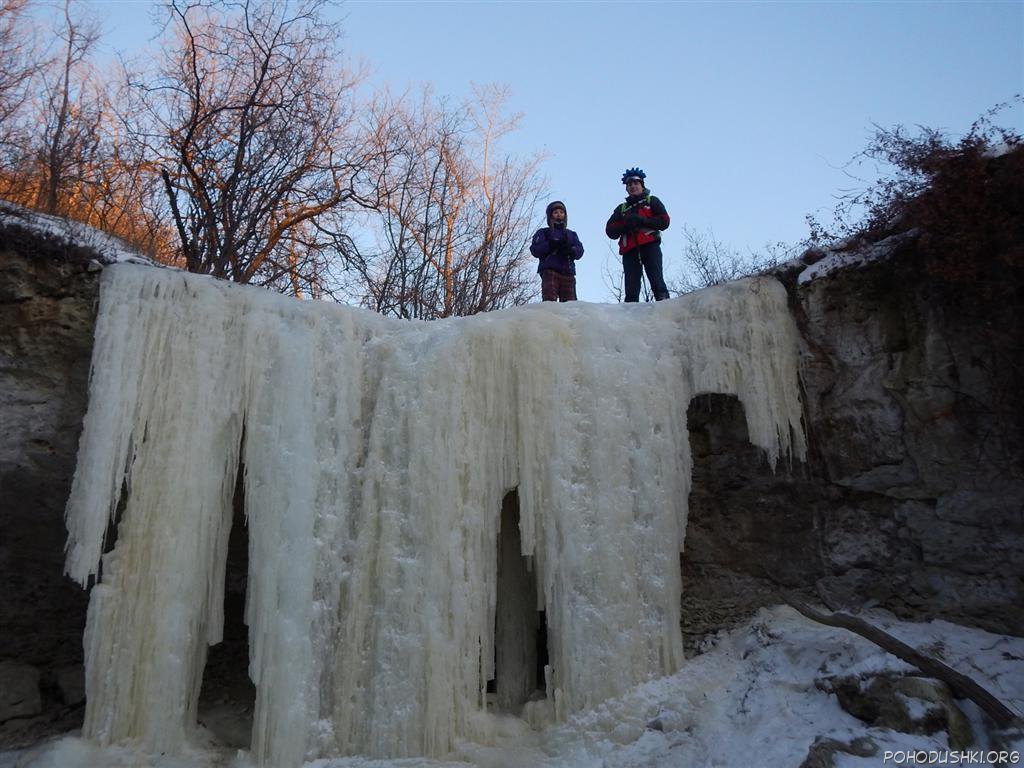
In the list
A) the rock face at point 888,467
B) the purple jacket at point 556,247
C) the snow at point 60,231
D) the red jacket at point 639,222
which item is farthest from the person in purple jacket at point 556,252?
the snow at point 60,231

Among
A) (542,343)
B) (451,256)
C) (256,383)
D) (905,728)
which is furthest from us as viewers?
(451,256)

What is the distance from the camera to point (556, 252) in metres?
8.43

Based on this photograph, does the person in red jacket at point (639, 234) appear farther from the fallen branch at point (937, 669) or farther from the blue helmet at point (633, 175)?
the fallen branch at point (937, 669)

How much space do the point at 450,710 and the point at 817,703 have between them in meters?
2.66

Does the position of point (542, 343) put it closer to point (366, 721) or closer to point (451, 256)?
point (366, 721)

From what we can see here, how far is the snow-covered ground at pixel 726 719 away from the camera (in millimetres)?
4941

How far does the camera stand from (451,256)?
50.0 feet

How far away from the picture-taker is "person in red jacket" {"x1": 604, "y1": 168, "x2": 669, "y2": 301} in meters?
7.89

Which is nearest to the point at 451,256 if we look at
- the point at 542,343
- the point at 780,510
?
the point at 542,343

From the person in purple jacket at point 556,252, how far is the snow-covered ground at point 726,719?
14.3 ft

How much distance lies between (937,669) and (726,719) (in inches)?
58.6

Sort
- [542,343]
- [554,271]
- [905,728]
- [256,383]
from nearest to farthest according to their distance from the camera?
[905,728]
[256,383]
[542,343]
[554,271]

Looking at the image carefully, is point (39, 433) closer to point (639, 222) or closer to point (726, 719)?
point (726, 719)

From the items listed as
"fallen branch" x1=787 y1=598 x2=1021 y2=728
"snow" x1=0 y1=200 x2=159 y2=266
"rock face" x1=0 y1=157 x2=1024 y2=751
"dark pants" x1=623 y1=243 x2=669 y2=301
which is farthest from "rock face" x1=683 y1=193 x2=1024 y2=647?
"snow" x1=0 y1=200 x2=159 y2=266
